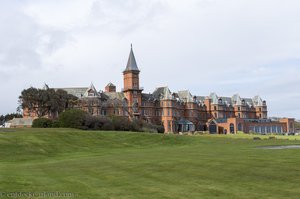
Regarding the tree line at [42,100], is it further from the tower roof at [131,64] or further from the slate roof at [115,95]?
the tower roof at [131,64]

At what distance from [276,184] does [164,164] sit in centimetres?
899

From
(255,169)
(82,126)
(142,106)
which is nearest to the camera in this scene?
(255,169)

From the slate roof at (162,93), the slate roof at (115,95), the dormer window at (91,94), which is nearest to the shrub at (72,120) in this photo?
the dormer window at (91,94)

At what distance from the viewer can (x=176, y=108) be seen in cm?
14450

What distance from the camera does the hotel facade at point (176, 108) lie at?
12712 cm

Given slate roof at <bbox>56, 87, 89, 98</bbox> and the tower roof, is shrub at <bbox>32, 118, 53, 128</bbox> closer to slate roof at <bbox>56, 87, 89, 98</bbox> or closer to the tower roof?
slate roof at <bbox>56, 87, 89, 98</bbox>

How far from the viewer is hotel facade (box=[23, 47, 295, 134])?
127125mm

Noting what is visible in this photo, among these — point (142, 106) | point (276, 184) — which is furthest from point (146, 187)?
point (142, 106)

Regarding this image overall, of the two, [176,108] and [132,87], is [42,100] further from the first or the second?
[176,108]

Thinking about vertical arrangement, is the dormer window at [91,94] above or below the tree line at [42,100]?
above

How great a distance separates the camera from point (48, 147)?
159 ft

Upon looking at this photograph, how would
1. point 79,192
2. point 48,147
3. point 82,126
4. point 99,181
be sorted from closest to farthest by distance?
1. point 79,192
2. point 99,181
3. point 48,147
4. point 82,126

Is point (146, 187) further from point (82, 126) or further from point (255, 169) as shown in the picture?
point (82, 126)

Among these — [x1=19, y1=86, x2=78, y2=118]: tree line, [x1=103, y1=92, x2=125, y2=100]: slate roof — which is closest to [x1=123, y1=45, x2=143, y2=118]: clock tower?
[x1=103, y1=92, x2=125, y2=100]: slate roof
